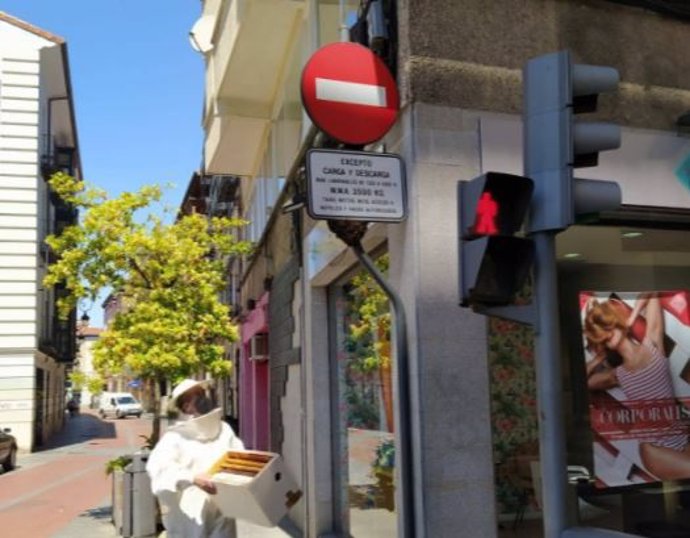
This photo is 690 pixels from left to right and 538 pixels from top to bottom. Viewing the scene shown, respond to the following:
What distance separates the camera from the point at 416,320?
17.0ft

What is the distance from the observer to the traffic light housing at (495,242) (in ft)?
11.9

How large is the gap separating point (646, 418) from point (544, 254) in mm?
2768

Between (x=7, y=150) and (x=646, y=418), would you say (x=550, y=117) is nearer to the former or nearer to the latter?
(x=646, y=418)

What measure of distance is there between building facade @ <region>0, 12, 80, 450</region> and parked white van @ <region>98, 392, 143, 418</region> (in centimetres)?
2492

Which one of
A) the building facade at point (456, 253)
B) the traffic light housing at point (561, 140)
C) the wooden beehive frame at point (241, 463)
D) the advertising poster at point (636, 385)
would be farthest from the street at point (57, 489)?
the traffic light housing at point (561, 140)

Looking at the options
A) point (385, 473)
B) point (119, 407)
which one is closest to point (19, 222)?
point (385, 473)

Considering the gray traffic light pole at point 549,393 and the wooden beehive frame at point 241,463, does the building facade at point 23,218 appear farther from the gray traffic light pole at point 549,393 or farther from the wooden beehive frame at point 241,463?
the gray traffic light pole at point 549,393

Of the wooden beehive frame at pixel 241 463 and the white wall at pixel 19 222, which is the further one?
the white wall at pixel 19 222

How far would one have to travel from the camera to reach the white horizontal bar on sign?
5.27 m

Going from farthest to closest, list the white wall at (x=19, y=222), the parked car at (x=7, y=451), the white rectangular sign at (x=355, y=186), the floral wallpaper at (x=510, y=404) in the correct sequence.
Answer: the white wall at (x=19, y=222) → the parked car at (x=7, y=451) → the floral wallpaper at (x=510, y=404) → the white rectangular sign at (x=355, y=186)

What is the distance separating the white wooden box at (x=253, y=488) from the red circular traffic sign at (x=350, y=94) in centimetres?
214

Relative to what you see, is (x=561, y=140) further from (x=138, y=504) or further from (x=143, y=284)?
(x=143, y=284)

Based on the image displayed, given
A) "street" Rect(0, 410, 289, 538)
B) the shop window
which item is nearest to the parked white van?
"street" Rect(0, 410, 289, 538)

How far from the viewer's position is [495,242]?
11.8 feet
